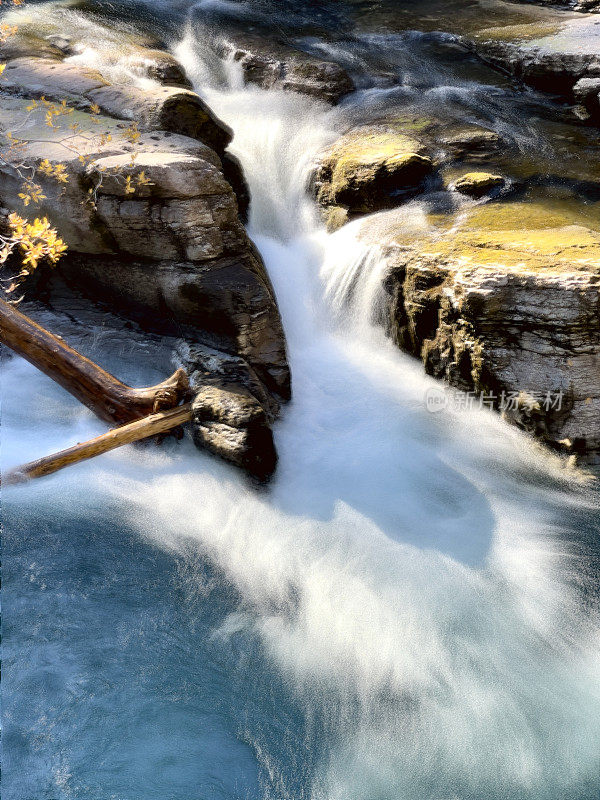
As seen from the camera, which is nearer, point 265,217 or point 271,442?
point 271,442

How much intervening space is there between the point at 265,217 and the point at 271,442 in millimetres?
3967

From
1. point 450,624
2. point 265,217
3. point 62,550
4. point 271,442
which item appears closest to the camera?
point 450,624

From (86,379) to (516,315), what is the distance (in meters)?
3.96

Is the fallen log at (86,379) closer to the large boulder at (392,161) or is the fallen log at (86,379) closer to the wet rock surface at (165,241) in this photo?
the wet rock surface at (165,241)

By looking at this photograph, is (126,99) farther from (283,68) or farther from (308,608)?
(308,608)

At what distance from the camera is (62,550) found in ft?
15.8

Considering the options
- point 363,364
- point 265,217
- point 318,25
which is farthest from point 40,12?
point 363,364

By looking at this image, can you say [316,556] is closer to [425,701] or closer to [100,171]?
[425,701]

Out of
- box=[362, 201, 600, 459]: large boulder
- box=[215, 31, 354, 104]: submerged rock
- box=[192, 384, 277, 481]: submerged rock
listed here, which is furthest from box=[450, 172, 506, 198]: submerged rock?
box=[192, 384, 277, 481]: submerged rock

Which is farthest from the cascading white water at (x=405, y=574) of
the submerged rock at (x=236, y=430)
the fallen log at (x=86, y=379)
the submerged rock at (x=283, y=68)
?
the submerged rock at (x=283, y=68)

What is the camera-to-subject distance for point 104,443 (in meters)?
5.37

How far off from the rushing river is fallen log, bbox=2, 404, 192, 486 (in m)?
0.13

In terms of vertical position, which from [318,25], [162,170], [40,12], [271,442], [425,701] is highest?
[318,25]

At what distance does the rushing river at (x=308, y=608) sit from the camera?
3674 mm
